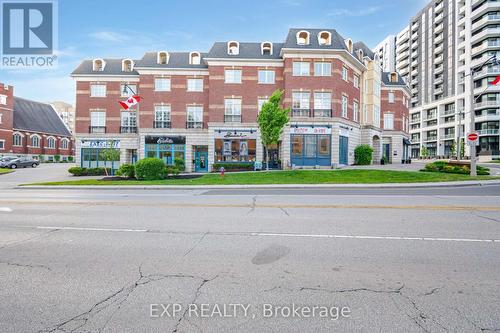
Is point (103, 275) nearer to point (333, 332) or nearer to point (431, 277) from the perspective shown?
point (333, 332)

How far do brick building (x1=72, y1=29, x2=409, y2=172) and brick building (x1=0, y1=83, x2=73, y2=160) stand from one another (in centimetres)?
3487

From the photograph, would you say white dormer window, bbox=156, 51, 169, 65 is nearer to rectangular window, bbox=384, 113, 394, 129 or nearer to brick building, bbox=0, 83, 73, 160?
rectangular window, bbox=384, 113, 394, 129

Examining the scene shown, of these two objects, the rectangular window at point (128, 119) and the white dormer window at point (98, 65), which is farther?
the white dormer window at point (98, 65)

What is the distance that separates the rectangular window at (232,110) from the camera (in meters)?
30.7

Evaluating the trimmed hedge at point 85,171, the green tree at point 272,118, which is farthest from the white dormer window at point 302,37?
the trimmed hedge at point 85,171

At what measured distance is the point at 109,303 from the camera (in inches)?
128

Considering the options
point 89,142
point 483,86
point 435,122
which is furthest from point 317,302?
point 435,122

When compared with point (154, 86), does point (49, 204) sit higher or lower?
lower

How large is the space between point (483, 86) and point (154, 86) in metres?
66.3

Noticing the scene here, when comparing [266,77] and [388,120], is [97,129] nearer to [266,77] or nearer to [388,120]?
[266,77]

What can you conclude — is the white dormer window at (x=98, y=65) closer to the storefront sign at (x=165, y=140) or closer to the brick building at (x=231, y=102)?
the brick building at (x=231, y=102)

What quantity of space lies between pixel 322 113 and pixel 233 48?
12.5m

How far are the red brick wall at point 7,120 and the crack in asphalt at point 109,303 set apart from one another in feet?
224

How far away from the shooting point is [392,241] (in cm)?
545
